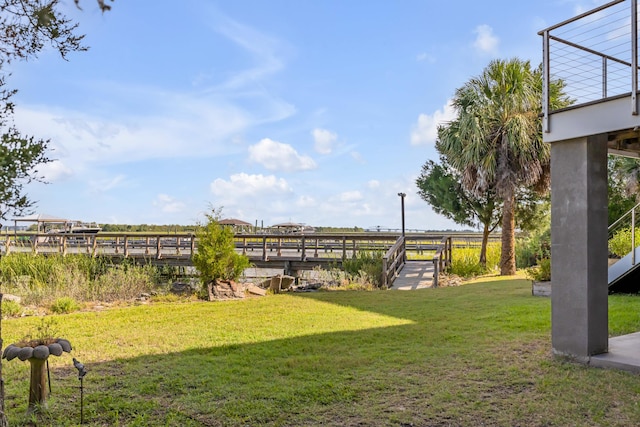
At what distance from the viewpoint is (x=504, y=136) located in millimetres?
16656

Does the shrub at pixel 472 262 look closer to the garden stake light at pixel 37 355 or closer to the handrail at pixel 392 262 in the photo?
the handrail at pixel 392 262

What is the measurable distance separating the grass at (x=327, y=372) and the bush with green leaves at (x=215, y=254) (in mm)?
2676

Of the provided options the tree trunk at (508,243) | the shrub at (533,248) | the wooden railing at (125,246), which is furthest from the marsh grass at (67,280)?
the shrub at (533,248)

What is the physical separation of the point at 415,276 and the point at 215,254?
7.18 metres

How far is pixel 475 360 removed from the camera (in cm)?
577

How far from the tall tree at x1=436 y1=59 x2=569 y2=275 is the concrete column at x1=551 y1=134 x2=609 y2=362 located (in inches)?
438

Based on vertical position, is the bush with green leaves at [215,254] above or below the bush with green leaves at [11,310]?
above

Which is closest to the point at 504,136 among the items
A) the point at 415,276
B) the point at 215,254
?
the point at 415,276

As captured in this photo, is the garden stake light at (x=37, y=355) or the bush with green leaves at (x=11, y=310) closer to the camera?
the garden stake light at (x=37, y=355)

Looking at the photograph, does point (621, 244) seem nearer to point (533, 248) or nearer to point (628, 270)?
point (628, 270)

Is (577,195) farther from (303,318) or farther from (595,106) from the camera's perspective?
(303,318)

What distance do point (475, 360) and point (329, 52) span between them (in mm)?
9625

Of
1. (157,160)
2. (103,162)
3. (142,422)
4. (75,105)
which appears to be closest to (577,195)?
(142,422)

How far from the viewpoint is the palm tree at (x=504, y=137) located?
1642cm
